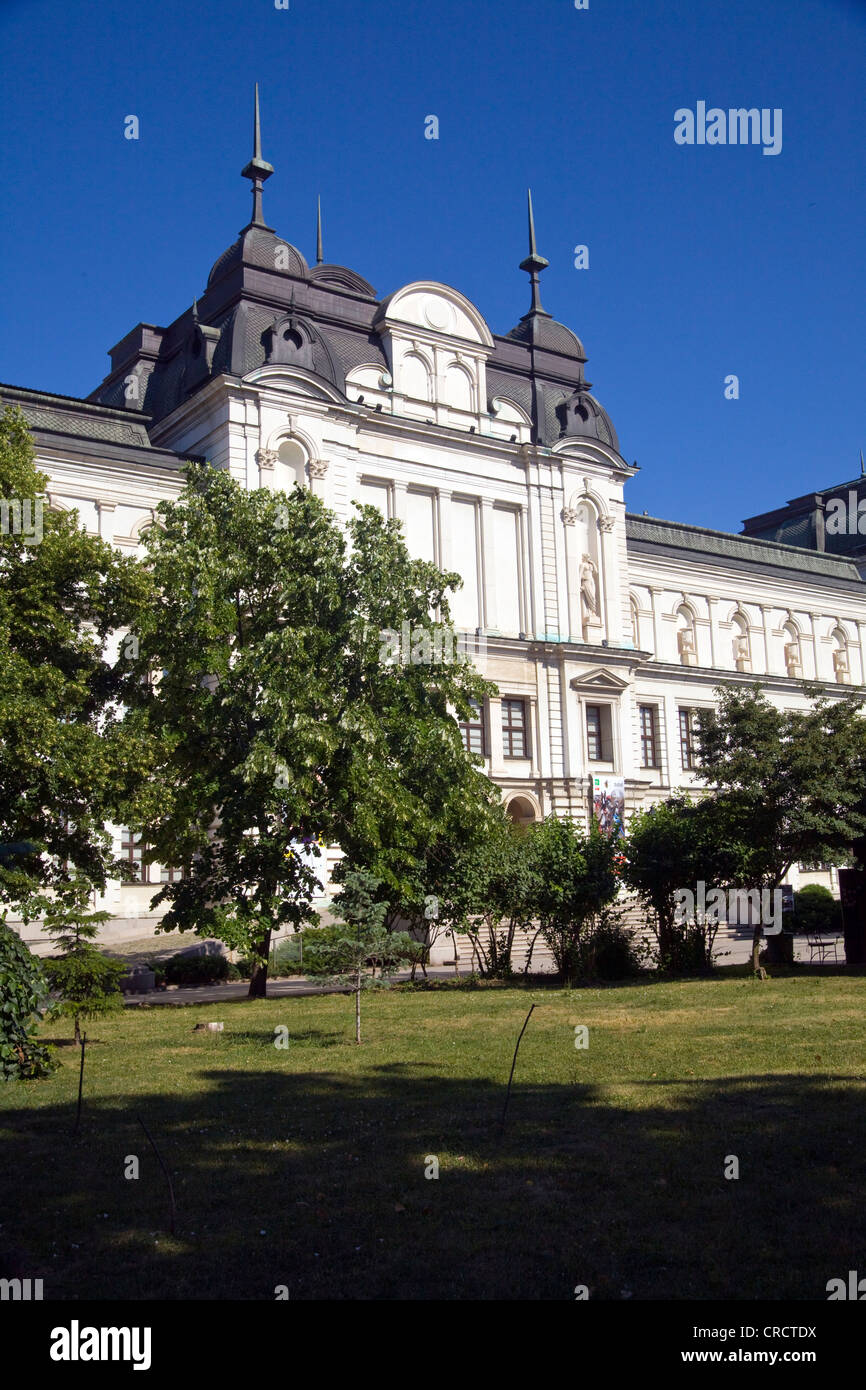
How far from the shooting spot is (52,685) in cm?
1958

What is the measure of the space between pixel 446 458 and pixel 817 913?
23.6 m

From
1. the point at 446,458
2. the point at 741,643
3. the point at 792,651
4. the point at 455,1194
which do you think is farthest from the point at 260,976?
the point at 792,651

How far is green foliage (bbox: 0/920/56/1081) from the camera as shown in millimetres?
12992

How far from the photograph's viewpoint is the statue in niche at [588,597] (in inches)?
1946

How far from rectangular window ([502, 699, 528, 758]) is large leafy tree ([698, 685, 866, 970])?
61.0ft

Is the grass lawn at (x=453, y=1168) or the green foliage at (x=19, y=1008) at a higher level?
the green foliage at (x=19, y=1008)

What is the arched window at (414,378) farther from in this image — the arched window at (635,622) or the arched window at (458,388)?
the arched window at (635,622)

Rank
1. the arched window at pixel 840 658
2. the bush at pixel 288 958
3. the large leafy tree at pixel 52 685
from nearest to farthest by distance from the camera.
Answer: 1. the large leafy tree at pixel 52 685
2. the bush at pixel 288 958
3. the arched window at pixel 840 658

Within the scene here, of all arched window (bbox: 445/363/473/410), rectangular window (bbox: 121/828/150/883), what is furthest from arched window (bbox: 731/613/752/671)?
rectangular window (bbox: 121/828/150/883)

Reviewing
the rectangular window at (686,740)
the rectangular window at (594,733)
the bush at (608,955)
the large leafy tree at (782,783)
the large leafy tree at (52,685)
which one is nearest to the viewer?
the large leafy tree at (52,685)

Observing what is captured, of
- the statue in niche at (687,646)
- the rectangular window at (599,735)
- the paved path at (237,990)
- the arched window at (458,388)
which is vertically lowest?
the paved path at (237,990)

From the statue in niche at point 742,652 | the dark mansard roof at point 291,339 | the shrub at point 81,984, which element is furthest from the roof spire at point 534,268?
the shrub at point 81,984

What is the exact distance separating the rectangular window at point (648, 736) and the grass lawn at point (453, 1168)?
38270 mm
